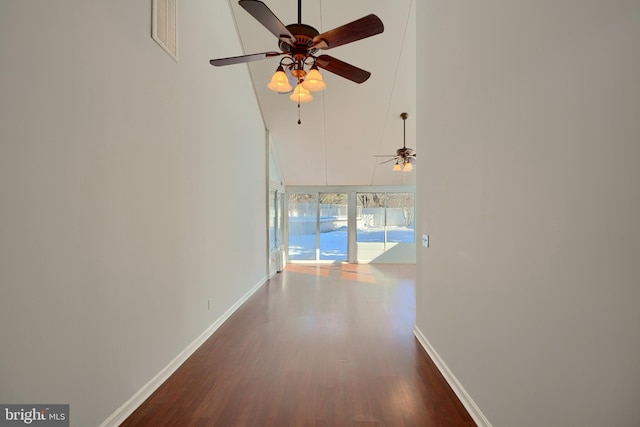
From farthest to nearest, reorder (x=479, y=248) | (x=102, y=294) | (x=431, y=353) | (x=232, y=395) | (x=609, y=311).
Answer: (x=431, y=353), (x=232, y=395), (x=479, y=248), (x=102, y=294), (x=609, y=311)

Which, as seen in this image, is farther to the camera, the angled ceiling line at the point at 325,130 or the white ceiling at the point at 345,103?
the angled ceiling line at the point at 325,130

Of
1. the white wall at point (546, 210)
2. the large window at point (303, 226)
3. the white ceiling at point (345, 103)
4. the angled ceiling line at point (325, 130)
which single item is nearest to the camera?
the white wall at point (546, 210)

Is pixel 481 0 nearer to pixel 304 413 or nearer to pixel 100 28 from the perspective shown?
pixel 100 28

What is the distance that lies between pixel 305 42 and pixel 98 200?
1899 millimetres

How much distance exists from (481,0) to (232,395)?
327 centimetres

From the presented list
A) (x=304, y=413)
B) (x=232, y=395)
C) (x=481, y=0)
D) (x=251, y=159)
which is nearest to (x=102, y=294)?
(x=232, y=395)

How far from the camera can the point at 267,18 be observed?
2.12 metres

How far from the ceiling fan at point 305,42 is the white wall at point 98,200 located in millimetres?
789

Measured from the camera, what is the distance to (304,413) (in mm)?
2139

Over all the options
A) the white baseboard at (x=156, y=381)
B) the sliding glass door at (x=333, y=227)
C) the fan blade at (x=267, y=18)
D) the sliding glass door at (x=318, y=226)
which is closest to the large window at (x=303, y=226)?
the sliding glass door at (x=318, y=226)

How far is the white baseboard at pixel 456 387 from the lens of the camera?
199 centimetres

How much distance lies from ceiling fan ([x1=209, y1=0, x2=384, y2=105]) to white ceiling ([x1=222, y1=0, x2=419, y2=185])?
1.91m

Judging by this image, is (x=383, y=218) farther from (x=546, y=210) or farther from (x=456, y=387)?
(x=546, y=210)

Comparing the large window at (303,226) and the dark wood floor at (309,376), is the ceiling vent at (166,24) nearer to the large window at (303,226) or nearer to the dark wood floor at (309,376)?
the dark wood floor at (309,376)
